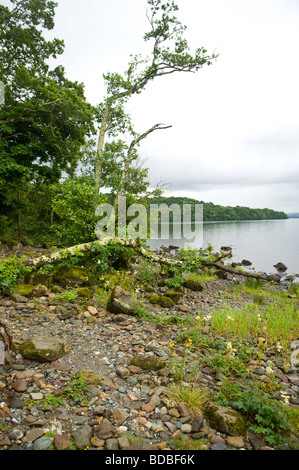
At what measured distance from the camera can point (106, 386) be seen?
3318mm

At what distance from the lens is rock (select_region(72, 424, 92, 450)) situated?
2410 mm

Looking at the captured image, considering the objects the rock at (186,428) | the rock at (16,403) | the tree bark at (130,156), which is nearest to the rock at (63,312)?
the rock at (16,403)

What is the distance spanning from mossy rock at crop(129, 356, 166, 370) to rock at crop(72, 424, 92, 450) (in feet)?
4.21

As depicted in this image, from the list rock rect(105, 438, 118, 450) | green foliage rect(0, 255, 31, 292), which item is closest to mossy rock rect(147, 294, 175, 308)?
green foliage rect(0, 255, 31, 292)

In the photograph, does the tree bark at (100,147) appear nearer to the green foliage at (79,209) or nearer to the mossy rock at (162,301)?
the green foliage at (79,209)

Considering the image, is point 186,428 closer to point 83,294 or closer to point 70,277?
point 83,294

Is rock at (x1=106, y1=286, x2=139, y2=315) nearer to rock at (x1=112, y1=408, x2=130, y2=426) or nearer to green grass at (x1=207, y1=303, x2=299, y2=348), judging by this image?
green grass at (x1=207, y1=303, x2=299, y2=348)

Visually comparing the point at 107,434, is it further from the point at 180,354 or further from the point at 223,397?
the point at 180,354

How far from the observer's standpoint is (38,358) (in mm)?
3641

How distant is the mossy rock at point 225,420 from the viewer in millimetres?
2705

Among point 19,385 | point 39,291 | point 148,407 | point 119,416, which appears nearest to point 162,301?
point 39,291

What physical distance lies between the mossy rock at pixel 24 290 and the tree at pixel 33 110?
30.5 feet

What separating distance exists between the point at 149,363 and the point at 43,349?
159 cm

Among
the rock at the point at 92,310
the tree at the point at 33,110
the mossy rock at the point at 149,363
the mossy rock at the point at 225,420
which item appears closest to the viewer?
the mossy rock at the point at 225,420
